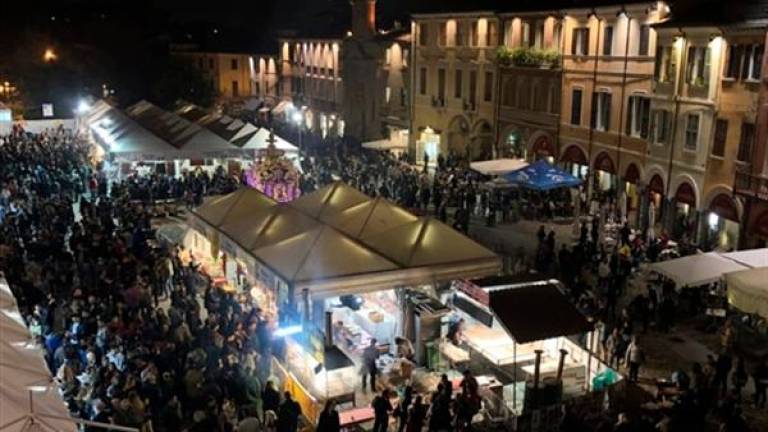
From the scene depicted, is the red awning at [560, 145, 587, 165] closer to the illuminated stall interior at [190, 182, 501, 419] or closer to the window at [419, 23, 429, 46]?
the window at [419, 23, 429, 46]

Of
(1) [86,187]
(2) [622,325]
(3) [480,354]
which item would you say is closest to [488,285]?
(3) [480,354]

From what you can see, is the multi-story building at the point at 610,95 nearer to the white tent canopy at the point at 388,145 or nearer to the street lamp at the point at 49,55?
the white tent canopy at the point at 388,145

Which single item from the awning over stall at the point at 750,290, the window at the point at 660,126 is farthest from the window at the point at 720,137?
the awning over stall at the point at 750,290

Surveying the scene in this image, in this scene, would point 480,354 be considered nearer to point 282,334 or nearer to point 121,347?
point 282,334

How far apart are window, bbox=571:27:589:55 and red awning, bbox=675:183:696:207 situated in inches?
319

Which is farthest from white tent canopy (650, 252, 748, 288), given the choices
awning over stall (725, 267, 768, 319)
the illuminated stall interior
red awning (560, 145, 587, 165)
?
red awning (560, 145, 587, 165)

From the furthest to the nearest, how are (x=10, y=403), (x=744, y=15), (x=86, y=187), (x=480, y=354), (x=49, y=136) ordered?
(x=49, y=136) → (x=86, y=187) → (x=744, y=15) → (x=480, y=354) → (x=10, y=403)

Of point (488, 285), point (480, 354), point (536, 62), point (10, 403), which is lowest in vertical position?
point (480, 354)

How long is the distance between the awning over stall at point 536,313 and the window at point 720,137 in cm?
1328

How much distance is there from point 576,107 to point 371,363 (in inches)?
854

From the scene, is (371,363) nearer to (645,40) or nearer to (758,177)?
(758,177)

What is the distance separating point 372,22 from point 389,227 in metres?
36.5

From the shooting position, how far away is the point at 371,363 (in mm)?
14078

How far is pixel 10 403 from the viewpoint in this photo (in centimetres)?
715
